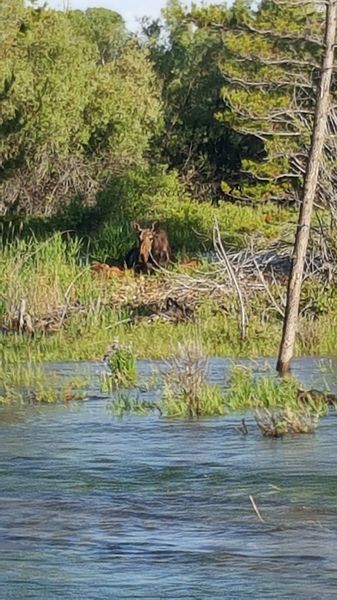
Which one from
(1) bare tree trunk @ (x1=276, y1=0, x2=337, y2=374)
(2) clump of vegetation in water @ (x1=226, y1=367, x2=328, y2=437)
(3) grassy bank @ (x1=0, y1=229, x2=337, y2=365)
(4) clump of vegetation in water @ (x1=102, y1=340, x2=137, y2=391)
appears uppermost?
(1) bare tree trunk @ (x1=276, y1=0, x2=337, y2=374)

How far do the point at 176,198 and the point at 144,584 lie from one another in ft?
108

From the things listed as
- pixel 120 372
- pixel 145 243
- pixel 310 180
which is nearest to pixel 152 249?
pixel 145 243

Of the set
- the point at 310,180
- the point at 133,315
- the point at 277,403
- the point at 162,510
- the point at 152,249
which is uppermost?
the point at 310,180

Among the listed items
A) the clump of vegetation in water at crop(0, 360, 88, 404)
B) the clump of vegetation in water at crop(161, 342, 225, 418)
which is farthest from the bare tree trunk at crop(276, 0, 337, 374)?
the clump of vegetation in water at crop(161, 342, 225, 418)

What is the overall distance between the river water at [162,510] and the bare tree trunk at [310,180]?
349 cm

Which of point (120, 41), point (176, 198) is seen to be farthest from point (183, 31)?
point (176, 198)

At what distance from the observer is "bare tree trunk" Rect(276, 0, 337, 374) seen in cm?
1797

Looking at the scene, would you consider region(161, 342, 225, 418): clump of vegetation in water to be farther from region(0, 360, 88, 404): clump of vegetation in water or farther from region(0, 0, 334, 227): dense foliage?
region(0, 0, 334, 227): dense foliage

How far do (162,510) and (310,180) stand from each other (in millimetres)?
8218

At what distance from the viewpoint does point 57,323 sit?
24.2 m

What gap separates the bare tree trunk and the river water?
3494 mm

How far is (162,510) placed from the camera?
1101cm

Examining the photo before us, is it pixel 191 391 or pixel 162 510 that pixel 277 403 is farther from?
pixel 162 510

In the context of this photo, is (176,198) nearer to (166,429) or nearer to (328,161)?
(328,161)
